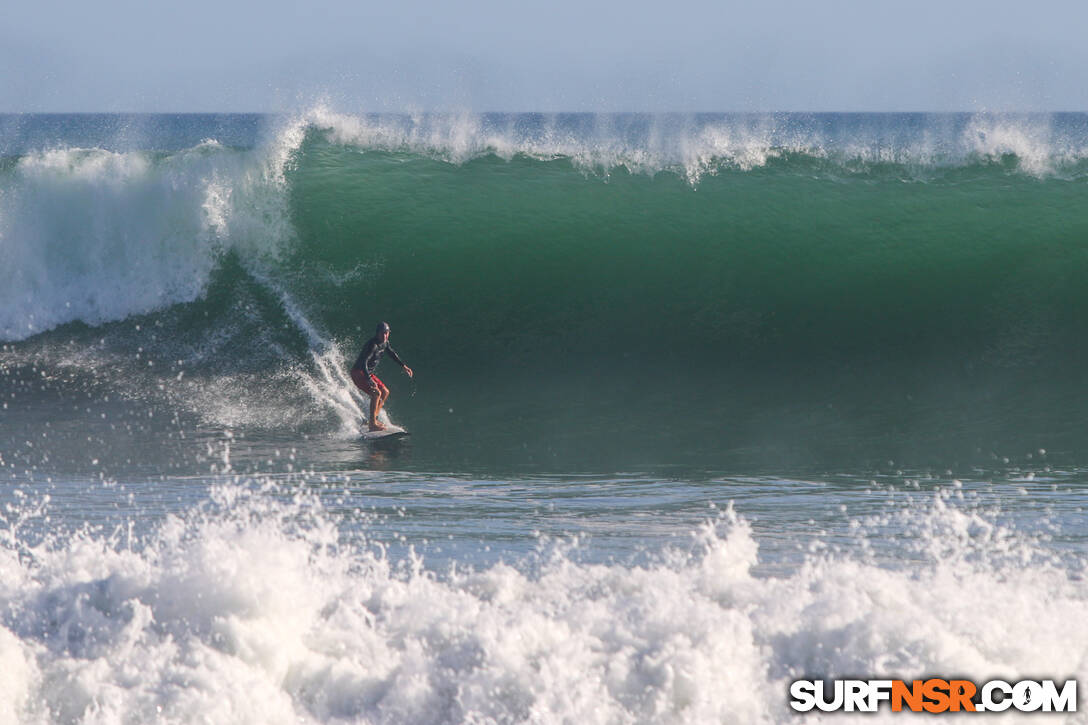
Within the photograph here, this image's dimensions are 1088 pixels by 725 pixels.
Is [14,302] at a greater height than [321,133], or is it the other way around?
[321,133]

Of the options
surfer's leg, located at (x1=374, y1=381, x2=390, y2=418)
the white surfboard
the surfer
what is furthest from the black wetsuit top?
the white surfboard

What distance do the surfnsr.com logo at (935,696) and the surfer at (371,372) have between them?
557 cm

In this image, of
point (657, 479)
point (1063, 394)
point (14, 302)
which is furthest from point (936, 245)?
point (14, 302)

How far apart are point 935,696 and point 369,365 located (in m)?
6.38

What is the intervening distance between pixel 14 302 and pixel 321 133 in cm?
444

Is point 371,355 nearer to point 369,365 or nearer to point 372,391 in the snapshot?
point 369,365

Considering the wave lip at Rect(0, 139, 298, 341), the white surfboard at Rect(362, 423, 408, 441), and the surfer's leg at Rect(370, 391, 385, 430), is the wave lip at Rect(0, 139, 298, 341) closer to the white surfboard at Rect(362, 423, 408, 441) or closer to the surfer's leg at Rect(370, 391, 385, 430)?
the surfer's leg at Rect(370, 391, 385, 430)

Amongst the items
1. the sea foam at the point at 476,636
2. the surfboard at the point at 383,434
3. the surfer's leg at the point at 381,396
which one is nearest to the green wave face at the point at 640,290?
the surfboard at the point at 383,434

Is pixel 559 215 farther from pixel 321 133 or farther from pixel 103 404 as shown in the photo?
pixel 103 404

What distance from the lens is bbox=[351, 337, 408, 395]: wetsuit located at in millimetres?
9477

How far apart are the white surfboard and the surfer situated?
0.16 meters

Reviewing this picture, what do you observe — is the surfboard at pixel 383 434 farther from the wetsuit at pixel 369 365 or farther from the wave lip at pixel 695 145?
the wave lip at pixel 695 145

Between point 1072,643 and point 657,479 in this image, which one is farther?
point 657,479

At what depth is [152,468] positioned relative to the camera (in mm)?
7820
